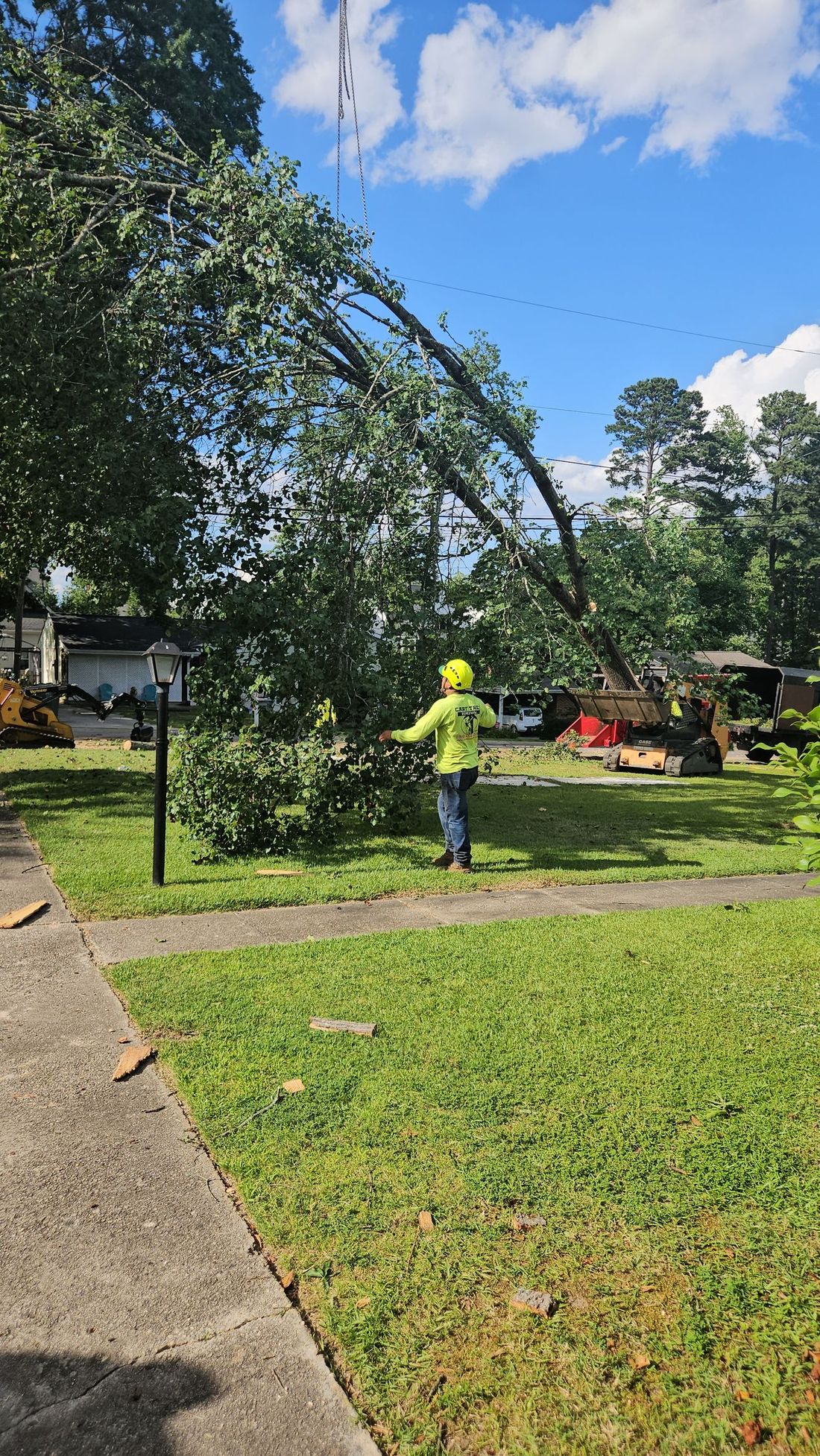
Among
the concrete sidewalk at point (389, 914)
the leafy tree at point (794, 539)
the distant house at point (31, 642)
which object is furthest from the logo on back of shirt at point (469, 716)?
the leafy tree at point (794, 539)

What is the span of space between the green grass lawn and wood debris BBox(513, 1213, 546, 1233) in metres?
0.04

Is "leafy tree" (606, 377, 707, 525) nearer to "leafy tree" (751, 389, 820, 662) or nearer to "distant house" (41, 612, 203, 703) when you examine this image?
"leafy tree" (751, 389, 820, 662)

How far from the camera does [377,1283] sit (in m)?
2.59

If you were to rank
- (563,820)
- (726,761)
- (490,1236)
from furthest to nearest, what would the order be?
1. (726,761)
2. (563,820)
3. (490,1236)

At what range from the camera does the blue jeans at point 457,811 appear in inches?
317

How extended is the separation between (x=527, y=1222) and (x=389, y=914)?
12.4 ft

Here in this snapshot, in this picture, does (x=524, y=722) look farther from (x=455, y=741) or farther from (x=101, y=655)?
(x=455, y=741)

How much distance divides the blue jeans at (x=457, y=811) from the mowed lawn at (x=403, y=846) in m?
0.27

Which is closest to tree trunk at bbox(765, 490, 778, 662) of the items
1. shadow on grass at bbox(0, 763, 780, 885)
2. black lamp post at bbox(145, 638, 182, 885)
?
shadow on grass at bbox(0, 763, 780, 885)

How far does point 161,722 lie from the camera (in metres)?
7.01

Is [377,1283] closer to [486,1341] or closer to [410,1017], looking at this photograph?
[486,1341]

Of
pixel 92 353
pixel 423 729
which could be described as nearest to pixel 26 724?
pixel 92 353

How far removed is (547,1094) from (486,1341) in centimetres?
144

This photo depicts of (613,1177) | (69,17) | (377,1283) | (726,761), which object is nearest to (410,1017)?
(613,1177)
